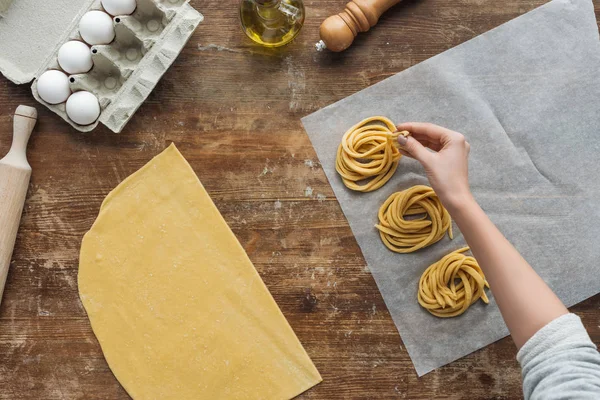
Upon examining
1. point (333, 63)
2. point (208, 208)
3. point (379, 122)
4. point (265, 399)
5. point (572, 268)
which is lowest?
point (265, 399)

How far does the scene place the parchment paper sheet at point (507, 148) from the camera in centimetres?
116

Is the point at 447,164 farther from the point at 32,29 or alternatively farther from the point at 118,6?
the point at 32,29

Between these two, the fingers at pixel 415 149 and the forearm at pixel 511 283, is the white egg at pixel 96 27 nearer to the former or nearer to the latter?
the fingers at pixel 415 149

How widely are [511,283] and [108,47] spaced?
3.18 feet

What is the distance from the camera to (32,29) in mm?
1210

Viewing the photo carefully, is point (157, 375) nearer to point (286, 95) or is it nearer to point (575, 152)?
point (286, 95)

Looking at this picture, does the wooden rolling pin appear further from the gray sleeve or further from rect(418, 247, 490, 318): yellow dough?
the gray sleeve

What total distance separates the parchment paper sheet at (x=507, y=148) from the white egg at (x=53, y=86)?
543 mm

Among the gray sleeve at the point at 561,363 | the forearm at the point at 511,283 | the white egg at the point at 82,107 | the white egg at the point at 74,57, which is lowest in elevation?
the gray sleeve at the point at 561,363

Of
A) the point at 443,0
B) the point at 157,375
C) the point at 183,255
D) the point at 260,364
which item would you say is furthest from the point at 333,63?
the point at 157,375

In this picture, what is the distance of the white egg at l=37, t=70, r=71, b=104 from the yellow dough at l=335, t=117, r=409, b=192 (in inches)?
24.5

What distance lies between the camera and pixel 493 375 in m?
1.16

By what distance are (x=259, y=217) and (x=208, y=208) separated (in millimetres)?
119

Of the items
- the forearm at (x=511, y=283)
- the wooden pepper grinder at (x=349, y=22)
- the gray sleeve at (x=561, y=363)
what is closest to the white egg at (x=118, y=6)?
the wooden pepper grinder at (x=349, y=22)
